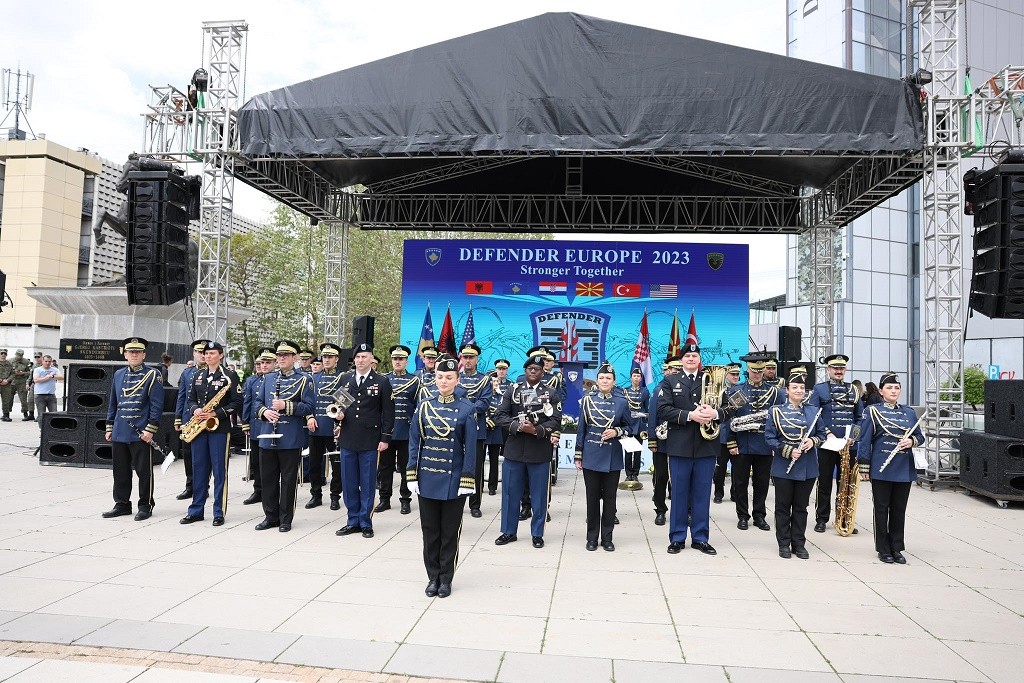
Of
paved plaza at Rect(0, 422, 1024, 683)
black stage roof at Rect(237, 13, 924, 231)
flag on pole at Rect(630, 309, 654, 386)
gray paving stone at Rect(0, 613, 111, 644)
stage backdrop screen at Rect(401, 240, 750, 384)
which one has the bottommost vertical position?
A: paved plaza at Rect(0, 422, 1024, 683)

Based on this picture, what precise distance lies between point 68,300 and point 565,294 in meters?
9.58

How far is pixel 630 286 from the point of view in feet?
49.4

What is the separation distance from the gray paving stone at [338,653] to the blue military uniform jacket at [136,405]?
4.18 m

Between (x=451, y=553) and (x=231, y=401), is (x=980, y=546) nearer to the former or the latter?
(x=451, y=553)

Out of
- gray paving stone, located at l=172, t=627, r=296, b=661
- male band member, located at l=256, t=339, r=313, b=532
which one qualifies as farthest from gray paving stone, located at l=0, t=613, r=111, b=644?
male band member, located at l=256, t=339, r=313, b=532

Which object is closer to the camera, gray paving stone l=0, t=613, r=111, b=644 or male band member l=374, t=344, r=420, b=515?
gray paving stone l=0, t=613, r=111, b=644

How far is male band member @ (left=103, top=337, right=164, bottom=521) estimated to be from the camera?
730 centimetres

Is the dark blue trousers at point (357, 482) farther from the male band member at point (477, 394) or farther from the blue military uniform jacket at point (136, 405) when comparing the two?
the blue military uniform jacket at point (136, 405)

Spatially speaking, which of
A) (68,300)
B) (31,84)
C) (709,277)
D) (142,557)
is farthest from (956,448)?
(31,84)

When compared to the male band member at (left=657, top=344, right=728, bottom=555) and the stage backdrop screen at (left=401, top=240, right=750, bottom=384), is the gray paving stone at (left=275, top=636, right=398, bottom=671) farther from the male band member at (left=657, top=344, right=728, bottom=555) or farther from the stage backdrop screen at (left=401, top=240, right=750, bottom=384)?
the stage backdrop screen at (left=401, top=240, right=750, bottom=384)

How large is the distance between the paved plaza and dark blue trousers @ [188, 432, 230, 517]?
0.27 m

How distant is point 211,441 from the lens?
728cm

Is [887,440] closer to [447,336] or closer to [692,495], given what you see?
[692,495]

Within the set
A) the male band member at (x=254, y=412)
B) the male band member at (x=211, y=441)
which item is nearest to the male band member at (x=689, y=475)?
the male band member at (x=254, y=412)
